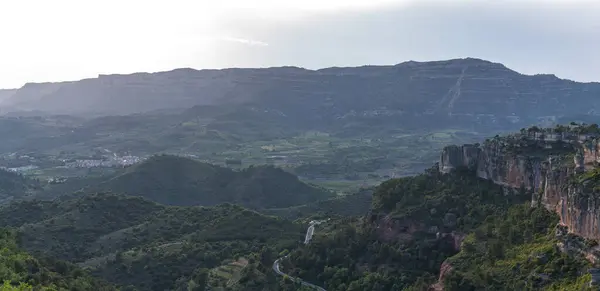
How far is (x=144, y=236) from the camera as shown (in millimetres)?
84500

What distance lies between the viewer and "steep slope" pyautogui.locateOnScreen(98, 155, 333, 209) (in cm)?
13612

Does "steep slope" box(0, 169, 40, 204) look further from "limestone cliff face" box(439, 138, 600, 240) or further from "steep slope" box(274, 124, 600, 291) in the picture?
"limestone cliff face" box(439, 138, 600, 240)

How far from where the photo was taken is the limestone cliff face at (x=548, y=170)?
3625cm

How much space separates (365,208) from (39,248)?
52771mm

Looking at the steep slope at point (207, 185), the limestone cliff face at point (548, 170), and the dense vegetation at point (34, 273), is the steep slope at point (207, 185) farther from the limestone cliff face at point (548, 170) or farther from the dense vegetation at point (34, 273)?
the dense vegetation at point (34, 273)

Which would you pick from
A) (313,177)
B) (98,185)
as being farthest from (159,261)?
(313,177)

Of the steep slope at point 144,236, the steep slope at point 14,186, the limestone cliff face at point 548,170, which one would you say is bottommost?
the steep slope at point 14,186

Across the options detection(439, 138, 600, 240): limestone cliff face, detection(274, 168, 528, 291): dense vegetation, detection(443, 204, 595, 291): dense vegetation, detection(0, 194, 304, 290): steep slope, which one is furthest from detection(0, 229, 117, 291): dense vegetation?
detection(439, 138, 600, 240): limestone cliff face

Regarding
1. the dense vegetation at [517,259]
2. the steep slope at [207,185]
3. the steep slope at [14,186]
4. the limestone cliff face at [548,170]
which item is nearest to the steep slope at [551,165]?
the limestone cliff face at [548,170]

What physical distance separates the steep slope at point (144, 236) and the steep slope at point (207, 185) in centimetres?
3498

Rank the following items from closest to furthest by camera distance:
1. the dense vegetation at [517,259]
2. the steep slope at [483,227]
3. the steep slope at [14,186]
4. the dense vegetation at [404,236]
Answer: the dense vegetation at [517,259] < the steep slope at [483,227] < the dense vegetation at [404,236] < the steep slope at [14,186]

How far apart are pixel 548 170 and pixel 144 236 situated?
53.9 m

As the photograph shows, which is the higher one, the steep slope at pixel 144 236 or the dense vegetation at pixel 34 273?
the dense vegetation at pixel 34 273

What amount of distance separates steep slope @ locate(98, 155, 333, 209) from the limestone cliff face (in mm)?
76322
